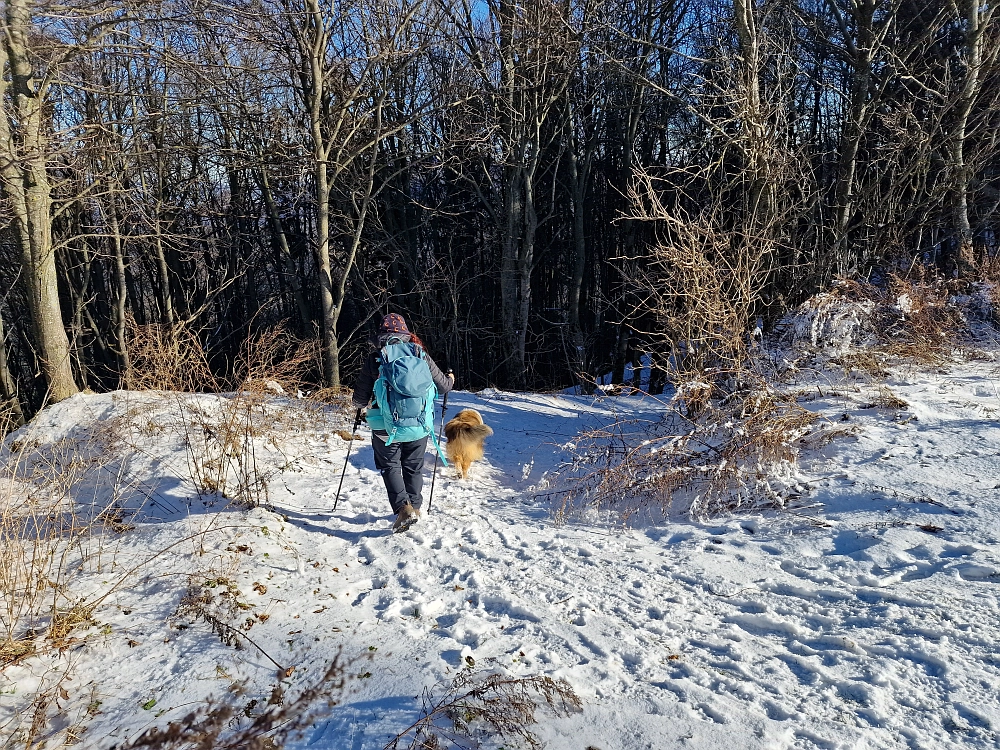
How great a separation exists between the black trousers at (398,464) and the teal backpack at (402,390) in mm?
109

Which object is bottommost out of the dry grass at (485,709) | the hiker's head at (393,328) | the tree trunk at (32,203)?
the dry grass at (485,709)

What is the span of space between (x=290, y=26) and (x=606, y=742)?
35.0 feet

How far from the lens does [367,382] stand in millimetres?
5258

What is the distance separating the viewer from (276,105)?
13125 millimetres

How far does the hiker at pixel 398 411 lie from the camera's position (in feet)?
16.6

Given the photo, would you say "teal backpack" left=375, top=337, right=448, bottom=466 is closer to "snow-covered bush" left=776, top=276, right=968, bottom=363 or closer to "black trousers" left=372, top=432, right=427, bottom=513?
"black trousers" left=372, top=432, right=427, bottom=513

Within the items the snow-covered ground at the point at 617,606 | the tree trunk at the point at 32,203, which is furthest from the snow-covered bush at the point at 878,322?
the tree trunk at the point at 32,203

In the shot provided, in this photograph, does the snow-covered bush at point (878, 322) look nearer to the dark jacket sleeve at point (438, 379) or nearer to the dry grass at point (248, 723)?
the dark jacket sleeve at point (438, 379)

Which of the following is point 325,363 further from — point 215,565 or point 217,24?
point 215,565

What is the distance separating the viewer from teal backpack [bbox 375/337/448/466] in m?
5.03

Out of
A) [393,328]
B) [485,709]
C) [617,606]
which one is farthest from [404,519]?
[485,709]

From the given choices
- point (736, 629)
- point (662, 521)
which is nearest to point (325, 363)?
point (662, 521)

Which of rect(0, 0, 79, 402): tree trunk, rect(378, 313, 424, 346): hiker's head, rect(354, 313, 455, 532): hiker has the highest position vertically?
rect(0, 0, 79, 402): tree trunk

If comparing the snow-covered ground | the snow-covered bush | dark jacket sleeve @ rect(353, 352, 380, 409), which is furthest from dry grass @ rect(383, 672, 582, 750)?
the snow-covered bush
